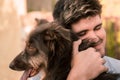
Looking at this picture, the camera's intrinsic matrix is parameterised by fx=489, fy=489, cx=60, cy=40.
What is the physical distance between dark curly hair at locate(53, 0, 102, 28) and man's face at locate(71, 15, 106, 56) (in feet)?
0.19

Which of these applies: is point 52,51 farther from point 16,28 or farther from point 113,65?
point 16,28

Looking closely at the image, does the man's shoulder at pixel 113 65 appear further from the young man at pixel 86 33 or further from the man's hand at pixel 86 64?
the man's hand at pixel 86 64

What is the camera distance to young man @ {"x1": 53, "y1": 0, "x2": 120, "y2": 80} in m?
4.22

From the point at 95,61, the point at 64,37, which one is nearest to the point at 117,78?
the point at 95,61

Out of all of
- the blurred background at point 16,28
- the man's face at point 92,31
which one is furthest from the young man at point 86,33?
the blurred background at point 16,28

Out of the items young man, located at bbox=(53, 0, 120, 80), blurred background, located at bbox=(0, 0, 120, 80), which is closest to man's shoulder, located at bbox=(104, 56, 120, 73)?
young man, located at bbox=(53, 0, 120, 80)

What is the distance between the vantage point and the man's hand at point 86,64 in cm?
421

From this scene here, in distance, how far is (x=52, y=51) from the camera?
4.32 metres

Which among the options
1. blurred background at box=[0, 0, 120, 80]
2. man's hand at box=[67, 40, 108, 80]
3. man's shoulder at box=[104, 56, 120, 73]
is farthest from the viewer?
blurred background at box=[0, 0, 120, 80]

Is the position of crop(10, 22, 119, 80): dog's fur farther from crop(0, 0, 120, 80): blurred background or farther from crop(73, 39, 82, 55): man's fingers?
crop(0, 0, 120, 80): blurred background

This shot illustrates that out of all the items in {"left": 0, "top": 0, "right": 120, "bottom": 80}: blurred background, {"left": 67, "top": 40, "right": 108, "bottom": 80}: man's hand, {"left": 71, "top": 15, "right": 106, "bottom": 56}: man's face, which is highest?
{"left": 71, "top": 15, "right": 106, "bottom": 56}: man's face

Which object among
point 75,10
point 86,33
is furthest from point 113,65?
point 75,10

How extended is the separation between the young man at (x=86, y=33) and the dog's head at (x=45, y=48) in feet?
0.33

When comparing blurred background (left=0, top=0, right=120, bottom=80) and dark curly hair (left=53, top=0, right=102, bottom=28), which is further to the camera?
blurred background (left=0, top=0, right=120, bottom=80)
